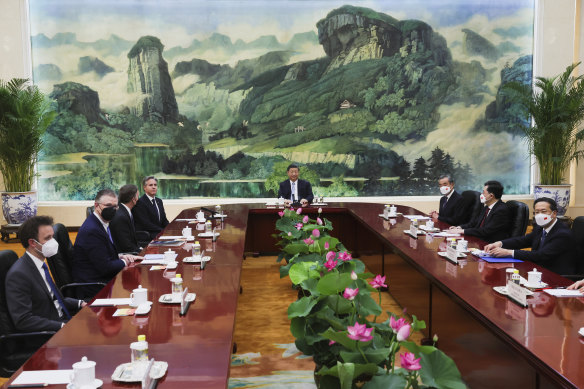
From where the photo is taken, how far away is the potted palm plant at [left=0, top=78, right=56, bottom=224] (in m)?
9.14

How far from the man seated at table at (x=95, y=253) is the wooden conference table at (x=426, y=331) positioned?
1.40 ft

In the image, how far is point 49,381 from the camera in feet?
7.04

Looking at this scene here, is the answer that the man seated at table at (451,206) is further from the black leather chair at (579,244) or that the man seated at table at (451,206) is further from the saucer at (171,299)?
the saucer at (171,299)

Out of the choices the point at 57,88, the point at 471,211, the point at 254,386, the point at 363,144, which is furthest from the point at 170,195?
the point at 254,386

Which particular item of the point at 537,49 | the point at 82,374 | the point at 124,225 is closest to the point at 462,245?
the point at 124,225

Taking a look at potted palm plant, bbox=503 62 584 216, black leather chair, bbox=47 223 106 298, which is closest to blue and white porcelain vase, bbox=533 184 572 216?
potted palm plant, bbox=503 62 584 216

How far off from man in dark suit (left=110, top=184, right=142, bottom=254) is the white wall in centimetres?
464

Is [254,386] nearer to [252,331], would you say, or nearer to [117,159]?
[252,331]

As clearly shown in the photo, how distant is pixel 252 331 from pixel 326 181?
6.01m

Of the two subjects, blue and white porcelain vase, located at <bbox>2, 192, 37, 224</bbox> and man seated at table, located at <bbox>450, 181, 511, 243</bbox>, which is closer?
man seated at table, located at <bbox>450, 181, 511, 243</bbox>

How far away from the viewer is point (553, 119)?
9461 millimetres

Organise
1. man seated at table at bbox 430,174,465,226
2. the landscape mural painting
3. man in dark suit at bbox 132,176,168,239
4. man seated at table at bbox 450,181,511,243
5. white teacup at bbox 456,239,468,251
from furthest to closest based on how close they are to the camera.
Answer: the landscape mural painting < man seated at table at bbox 430,174,465,226 < man in dark suit at bbox 132,176,168,239 < man seated at table at bbox 450,181,511,243 < white teacup at bbox 456,239,468,251

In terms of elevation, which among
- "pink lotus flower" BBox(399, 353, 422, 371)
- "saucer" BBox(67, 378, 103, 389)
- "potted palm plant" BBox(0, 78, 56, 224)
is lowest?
"saucer" BBox(67, 378, 103, 389)

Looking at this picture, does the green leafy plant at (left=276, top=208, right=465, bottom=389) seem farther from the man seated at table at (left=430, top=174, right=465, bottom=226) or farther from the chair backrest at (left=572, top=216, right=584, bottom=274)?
the man seated at table at (left=430, top=174, right=465, bottom=226)
